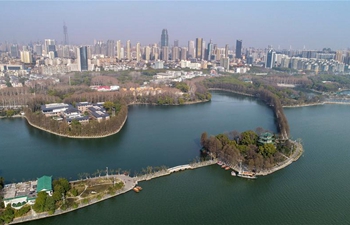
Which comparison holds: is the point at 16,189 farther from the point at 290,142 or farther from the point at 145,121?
the point at 290,142

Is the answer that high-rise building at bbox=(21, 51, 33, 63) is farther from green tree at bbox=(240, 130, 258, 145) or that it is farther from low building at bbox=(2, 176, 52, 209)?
green tree at bbox=(240, 130, 258, 145)

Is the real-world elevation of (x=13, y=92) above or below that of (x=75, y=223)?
above

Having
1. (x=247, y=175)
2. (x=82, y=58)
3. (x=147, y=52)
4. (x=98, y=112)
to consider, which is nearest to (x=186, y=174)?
(x=247, y=175)

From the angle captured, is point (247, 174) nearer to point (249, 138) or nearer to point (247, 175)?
point (247, 175)

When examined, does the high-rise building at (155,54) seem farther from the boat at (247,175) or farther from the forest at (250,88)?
the boat at (247,175)

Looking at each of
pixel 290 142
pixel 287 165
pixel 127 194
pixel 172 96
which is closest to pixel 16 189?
pixel 127 194
